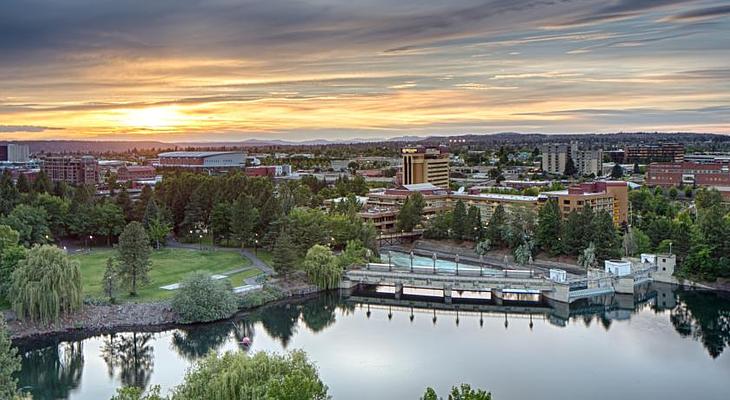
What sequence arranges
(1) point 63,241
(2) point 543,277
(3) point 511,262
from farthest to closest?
(1) point 63,241 < (3) point 511,262 < (2) point 543,277

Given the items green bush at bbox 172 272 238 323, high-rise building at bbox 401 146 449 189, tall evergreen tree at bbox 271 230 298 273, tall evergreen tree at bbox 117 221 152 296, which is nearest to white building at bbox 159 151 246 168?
high-rise building at bbox 401 146 449 189

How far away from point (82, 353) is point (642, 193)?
58852 mm

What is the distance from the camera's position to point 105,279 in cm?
3897

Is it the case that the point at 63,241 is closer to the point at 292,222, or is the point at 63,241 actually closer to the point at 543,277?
the point at 292,222

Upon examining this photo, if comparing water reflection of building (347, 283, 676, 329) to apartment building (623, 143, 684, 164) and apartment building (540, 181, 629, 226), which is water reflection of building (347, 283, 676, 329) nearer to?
apartment building (540, 181, 629, 226)

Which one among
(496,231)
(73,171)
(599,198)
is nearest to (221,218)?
(496,231)

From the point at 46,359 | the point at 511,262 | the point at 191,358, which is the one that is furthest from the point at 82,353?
the point at 511,262

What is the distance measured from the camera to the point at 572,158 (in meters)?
136

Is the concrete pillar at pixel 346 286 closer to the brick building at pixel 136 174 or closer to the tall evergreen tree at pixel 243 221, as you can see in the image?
the tall evergreen tree at pixel 243 221

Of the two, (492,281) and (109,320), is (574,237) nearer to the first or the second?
(492,281)

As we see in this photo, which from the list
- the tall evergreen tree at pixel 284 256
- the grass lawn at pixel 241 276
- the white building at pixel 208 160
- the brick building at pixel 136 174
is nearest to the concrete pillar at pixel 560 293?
the tall evergreen tree at pixel 284 256

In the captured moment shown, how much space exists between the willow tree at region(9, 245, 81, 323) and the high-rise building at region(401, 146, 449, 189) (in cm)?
6708

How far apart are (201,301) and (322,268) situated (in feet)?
32.2

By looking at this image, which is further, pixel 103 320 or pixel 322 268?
pixel 322 268
